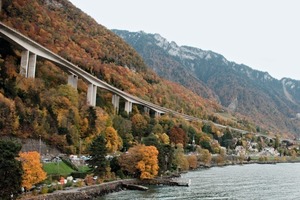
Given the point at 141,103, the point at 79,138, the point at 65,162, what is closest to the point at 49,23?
A: the point at 141,103

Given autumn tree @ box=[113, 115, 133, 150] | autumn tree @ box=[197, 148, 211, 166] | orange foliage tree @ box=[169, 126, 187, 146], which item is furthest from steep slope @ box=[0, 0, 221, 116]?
autumn tree @ box=[197, 148, 211, 166]

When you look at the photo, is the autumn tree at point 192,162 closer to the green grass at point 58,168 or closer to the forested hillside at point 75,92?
the forested hillside at point 75,92

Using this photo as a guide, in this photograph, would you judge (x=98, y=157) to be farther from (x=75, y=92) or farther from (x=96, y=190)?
(x=75, y=92)

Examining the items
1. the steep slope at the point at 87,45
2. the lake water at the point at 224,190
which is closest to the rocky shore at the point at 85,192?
the lake water at the point at 224,190

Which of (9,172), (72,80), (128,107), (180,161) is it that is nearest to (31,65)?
(72,80)

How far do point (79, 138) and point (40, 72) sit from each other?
78.0 ft

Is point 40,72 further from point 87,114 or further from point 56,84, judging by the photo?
point 87,114

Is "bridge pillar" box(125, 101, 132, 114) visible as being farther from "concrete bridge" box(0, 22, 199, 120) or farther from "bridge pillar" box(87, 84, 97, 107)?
"bridge pillar" box(87, 84, 97, 107)

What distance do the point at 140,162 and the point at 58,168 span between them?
14.8 m

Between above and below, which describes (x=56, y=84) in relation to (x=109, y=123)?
above

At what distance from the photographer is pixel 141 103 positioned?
12444cm

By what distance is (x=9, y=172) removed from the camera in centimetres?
3794

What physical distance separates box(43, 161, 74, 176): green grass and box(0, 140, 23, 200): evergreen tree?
586 inches

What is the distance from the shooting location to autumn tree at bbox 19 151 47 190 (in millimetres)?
44531
